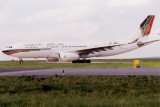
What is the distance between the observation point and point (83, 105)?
10.4 m

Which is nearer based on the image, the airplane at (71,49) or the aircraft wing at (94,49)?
the aircraft wing at (94,49)

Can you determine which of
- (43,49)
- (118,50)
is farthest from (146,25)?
(43,49)

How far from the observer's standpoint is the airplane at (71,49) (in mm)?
53594

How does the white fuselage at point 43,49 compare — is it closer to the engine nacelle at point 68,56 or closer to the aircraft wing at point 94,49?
the aircraft wing at point 94,49

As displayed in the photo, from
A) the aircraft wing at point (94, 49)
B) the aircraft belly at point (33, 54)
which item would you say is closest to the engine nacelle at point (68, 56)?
the aircraft wing at point (94, 49)

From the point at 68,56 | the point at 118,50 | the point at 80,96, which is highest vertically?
the point at 118,50

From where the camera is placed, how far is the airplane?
53594mm

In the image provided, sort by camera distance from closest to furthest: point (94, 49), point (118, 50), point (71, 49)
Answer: point (94, 49) → point (71, 49) → point (118, 50)

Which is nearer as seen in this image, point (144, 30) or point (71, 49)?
point (71, 49)

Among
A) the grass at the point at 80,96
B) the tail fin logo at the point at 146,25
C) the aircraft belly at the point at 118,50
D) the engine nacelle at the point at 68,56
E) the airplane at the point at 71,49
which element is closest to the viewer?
the grass at the point at 80,96

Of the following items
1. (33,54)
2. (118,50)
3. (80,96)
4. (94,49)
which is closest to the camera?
(80,96)

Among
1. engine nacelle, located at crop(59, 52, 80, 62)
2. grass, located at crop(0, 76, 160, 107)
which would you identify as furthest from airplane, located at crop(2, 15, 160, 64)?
grass, located at crop(0, 76, 160, 107)

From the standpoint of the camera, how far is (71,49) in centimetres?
5572

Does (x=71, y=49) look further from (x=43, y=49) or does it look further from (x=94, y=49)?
(x=43, y=49)
